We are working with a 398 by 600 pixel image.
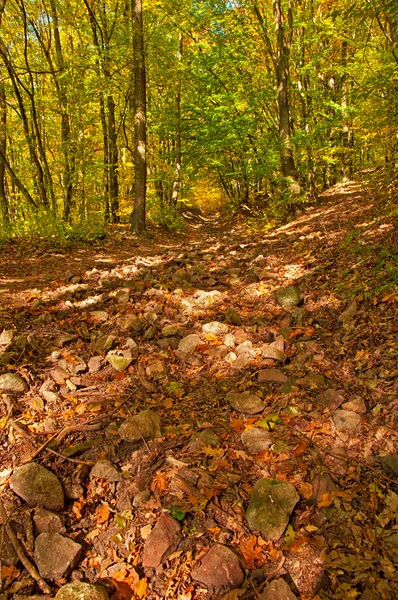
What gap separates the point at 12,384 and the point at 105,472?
1276mm

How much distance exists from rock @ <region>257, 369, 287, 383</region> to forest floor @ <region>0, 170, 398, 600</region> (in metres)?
0.01

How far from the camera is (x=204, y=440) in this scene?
2.88 metres

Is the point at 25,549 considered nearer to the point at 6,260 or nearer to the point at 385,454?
the point at 385,454

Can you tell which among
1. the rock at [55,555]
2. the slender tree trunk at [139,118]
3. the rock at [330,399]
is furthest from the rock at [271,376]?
the slender tree trunk at [139,118]

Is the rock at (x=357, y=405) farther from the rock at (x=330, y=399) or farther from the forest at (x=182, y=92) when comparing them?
the forest at (x=182, y=92)

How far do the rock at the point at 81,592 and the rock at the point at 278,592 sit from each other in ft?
2.64

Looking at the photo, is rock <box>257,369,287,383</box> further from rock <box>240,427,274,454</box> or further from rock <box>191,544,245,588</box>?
rock <box>191,544,245,588</box>

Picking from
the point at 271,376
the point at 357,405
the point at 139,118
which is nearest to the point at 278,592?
the point at 357,405

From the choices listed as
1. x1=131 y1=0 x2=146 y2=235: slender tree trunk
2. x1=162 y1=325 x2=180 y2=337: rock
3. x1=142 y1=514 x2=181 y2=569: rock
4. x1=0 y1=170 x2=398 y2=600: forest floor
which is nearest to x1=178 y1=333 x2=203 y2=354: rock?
x1=0 y1=170 x2=398 y2=600: forest floor

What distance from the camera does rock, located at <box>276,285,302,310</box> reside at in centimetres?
474

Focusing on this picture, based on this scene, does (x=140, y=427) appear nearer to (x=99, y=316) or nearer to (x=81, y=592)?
(x=81, y=592)

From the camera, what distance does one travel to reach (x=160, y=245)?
33.5 feet

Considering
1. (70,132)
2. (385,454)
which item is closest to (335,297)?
(385,454)

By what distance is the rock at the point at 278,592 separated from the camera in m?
1.82
